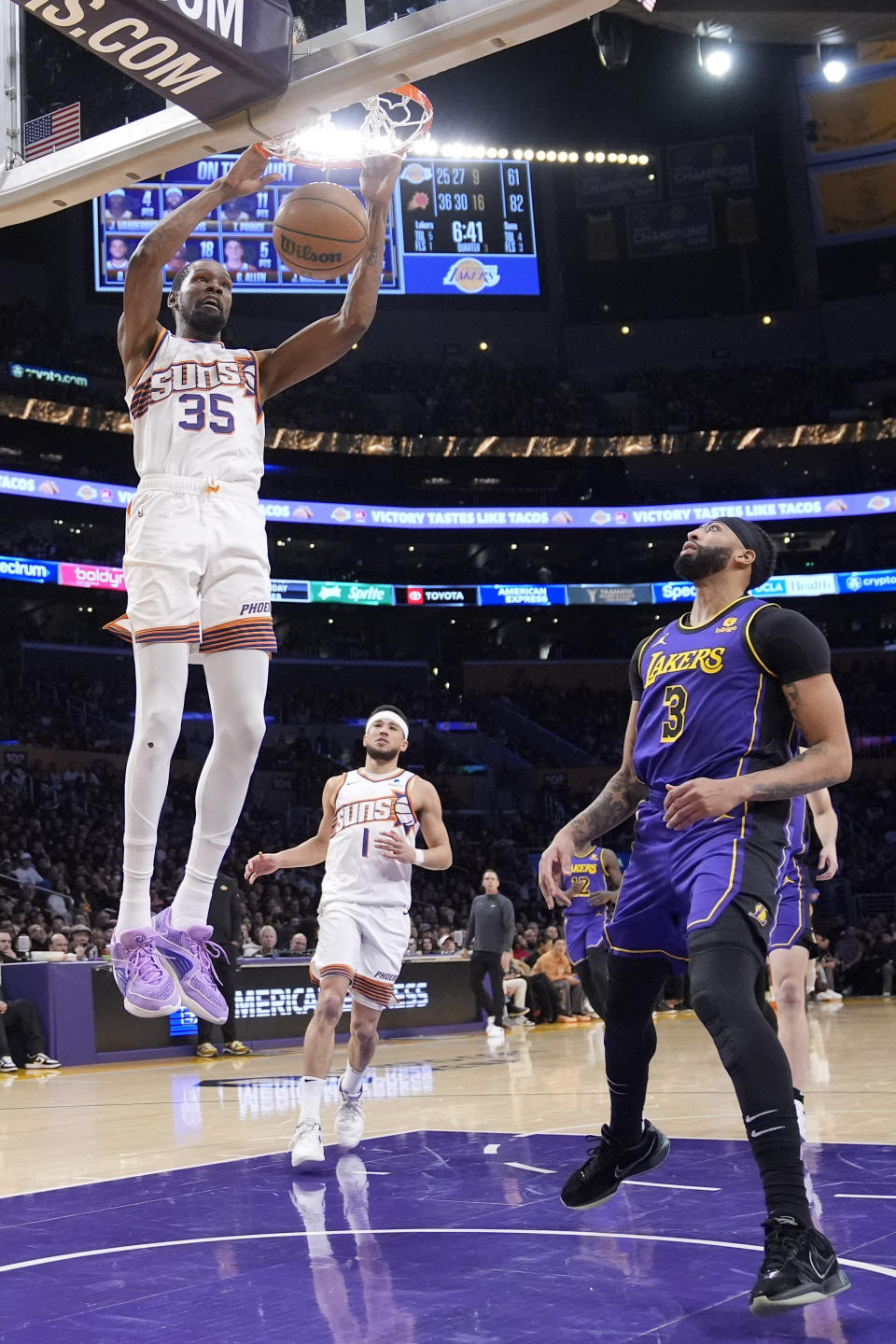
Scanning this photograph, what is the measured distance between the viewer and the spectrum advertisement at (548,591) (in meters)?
36.8

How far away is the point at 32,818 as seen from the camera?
941 inches

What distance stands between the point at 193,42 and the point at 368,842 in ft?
16.0

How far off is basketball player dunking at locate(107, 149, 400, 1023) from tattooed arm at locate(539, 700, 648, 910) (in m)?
1.04

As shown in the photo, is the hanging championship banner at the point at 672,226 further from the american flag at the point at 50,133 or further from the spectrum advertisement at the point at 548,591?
the american flag at the point at 50,133

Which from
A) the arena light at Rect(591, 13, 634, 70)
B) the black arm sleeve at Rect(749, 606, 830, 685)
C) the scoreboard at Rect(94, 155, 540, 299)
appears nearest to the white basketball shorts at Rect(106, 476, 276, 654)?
the black arm sleeve at Rect(749, 606, 830, 685)

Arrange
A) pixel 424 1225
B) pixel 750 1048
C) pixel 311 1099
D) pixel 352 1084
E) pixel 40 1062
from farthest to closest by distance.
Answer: pixel 40 1062 < pixel 352 1084 < pixel 311 1099 < pixel 424 1225 < pixel 750 1048

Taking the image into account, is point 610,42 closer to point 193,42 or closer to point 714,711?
point 193,42

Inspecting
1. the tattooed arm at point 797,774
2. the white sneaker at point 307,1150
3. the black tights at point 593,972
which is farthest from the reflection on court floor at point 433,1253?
the black tights at point 593,972

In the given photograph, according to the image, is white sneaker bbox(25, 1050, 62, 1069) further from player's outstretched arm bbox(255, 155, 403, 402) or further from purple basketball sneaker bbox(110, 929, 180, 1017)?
player's outstretched arm bbox(255, 155, 403, 402)

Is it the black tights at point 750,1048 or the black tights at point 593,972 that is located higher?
the black tights at point 750,1048

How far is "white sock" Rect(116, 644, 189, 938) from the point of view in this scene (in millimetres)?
4273

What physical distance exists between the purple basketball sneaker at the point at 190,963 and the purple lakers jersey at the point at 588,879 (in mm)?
7561

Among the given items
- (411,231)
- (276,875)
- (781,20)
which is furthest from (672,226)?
(276,875)

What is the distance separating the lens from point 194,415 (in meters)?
4.55
